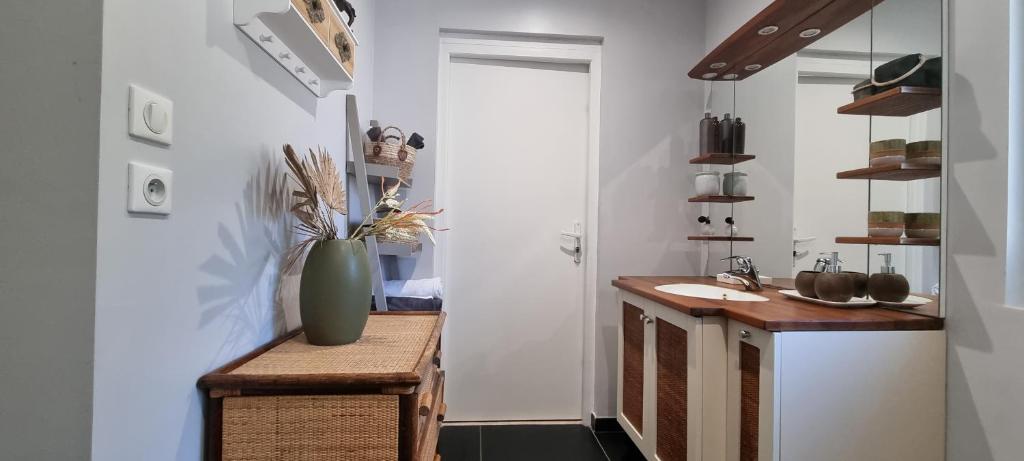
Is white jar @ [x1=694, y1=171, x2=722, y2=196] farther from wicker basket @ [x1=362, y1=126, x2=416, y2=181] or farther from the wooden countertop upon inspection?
wicker basket @ [x1=362, y1=126, x2=416, y2=181]

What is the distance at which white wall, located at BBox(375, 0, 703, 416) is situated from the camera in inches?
91.9

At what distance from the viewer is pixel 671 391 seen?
1.59 meters

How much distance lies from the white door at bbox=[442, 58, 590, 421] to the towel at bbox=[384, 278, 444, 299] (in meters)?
0.38

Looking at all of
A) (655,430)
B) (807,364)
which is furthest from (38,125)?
(655,430)

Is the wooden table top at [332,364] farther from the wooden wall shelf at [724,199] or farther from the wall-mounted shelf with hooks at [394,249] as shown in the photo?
the wooden wall shelf at [724,199]

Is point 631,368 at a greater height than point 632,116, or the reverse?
point 632,116

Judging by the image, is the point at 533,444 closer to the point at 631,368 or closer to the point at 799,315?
the point at 631,368

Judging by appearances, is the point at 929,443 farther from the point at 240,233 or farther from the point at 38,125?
the point at 38,125

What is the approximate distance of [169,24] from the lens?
76 centimetres

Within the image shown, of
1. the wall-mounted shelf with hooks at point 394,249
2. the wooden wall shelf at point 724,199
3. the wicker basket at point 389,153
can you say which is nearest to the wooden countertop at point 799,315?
the wooden wall shelf at point 724,199

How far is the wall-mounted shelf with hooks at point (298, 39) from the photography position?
0.94 metres

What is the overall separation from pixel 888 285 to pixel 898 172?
338mm

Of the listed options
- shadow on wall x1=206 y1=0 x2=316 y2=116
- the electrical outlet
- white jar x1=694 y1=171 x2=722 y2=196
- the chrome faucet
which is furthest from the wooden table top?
white jar x1=694 y1=171 x2=722 y2=196

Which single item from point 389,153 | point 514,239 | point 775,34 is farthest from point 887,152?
point 389,153
